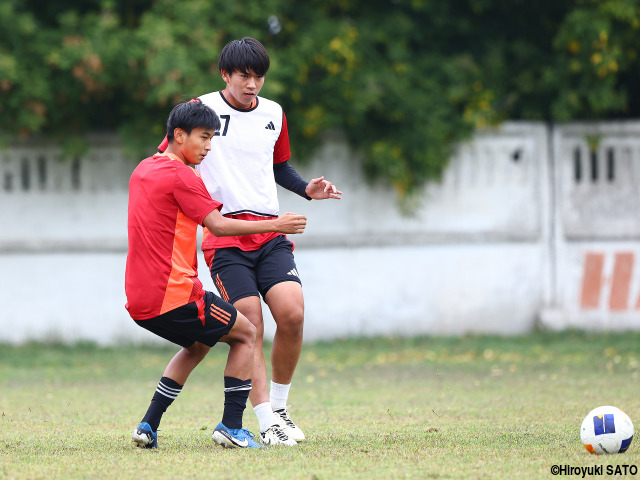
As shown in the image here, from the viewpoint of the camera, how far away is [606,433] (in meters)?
4.89

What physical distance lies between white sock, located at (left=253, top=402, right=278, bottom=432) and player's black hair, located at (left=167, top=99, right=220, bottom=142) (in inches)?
62.6

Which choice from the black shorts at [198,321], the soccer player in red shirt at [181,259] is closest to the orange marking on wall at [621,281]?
the soccer player in red shirt at [181,259]

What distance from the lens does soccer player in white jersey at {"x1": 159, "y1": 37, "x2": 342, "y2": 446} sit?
574cm

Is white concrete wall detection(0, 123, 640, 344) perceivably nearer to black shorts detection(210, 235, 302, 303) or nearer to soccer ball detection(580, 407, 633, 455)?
black shorts detection(210, 235, 302, 303)

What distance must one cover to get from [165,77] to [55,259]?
305 centimetres

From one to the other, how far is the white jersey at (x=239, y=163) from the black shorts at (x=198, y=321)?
0.73 metres

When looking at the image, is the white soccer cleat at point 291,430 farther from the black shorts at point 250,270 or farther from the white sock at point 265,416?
the black shorts at point 250,270

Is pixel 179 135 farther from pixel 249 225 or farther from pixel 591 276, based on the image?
pixel 591 276

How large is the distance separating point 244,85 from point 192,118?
56cm

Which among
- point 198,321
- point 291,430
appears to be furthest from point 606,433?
point 198,321

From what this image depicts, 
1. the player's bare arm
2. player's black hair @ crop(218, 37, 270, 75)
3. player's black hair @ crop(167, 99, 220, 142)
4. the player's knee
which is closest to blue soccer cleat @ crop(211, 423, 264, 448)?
the player's knee

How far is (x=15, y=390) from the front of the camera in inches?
369

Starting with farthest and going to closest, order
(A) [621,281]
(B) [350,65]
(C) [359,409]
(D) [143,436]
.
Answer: (A) [621,281] < (B) [350,65] < (C) [359,409] < (D) [143,436]

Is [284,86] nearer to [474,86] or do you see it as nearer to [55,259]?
[474,86]
